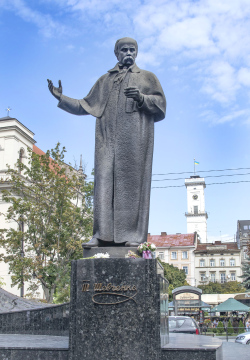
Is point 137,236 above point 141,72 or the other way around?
the other way around

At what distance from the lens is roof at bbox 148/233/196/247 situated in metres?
85.8

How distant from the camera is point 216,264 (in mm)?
87812

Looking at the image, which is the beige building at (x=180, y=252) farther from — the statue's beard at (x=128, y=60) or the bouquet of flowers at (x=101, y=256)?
the bouquet of flowers at (x=101, y=256)

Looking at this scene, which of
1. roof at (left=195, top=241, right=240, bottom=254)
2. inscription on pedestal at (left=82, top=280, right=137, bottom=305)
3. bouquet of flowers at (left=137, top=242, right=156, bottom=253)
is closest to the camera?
inscription on pedestal at (left=82, top=280, right=137, bottom=305)

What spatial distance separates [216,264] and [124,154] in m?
85.4

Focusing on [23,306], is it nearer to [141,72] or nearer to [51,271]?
[141,72]

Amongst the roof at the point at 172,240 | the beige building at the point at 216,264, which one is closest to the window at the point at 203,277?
the beige building at the point at 216,264

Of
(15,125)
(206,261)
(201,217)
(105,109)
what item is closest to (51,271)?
(105,109)

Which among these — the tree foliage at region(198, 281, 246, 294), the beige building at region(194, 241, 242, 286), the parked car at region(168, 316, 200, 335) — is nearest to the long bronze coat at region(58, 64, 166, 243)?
the parked car at region(168, 316, 200, 335)

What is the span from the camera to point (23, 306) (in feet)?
35.0

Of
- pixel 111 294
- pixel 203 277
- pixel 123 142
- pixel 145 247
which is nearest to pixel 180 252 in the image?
pixel 203 277

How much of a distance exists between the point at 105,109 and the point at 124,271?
2.64 meters

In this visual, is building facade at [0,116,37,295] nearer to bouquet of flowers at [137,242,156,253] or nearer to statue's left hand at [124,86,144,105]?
statue's left hand at [124,86,144,105]

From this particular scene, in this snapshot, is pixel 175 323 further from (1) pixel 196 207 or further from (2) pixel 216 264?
(1) pixel 196 207
